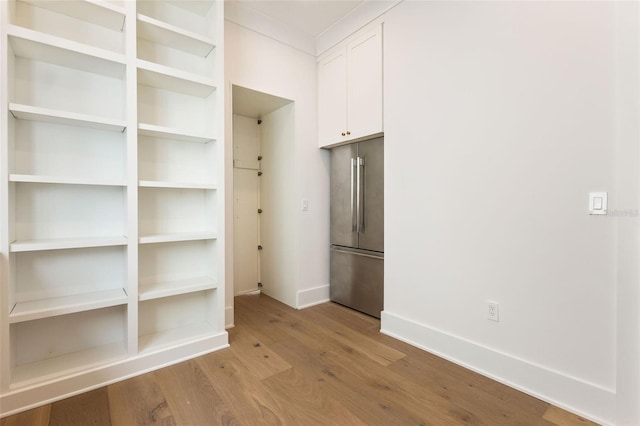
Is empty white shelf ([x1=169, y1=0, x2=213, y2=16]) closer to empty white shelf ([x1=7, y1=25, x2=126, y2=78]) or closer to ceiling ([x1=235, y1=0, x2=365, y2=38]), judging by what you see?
ceiling ([x1=235, y1=0, x2=365, y2=38])

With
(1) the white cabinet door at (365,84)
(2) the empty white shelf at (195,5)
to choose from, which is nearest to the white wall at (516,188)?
(1) the white cabinet door at (365,84)

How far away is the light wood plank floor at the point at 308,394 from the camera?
148 centimetres

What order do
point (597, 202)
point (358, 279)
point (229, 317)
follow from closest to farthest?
point (597, 202)
point (229, 317)
point (358, 279)

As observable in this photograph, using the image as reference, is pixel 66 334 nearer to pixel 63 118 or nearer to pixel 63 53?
pixel 63 118

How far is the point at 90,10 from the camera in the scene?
1.78 m

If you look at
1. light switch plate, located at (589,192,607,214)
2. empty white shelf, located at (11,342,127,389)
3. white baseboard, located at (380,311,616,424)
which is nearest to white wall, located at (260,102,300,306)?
white baseboard, located at (380,311,616,424)

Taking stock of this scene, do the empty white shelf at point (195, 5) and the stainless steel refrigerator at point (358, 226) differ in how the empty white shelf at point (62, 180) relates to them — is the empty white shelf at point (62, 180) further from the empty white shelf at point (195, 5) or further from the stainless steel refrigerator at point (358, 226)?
the stainless steel refrigerator at point (358, 226)

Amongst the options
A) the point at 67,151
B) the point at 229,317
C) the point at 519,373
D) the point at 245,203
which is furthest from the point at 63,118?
the point at 519,373

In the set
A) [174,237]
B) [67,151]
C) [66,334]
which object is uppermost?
[67,151]

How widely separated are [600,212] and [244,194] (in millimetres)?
3161

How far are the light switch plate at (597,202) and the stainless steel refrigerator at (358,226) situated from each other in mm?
1440

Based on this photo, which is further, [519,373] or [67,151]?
[67,151]

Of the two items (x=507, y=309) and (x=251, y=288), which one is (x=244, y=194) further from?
(x=507, y=309)

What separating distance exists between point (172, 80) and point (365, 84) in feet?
5.34
